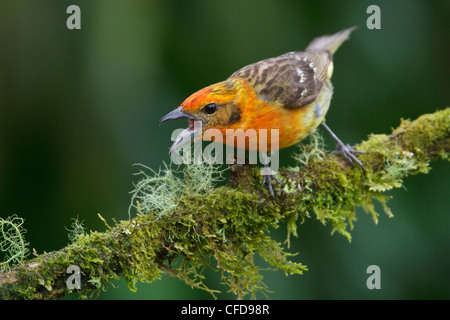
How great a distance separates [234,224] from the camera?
2787 millimetres

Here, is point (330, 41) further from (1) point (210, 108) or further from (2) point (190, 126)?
(2) point (190, 126)

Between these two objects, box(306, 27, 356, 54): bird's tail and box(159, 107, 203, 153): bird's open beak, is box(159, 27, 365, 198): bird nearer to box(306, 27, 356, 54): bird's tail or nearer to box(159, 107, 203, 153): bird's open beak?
box(159, 107, 203, 153): bird's open beak

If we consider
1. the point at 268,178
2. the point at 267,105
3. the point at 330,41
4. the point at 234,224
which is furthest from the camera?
the point at 330,41

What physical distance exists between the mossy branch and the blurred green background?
64 cm

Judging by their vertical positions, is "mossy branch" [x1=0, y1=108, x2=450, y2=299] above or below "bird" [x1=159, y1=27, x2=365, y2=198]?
below

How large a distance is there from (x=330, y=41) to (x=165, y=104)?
157 cm

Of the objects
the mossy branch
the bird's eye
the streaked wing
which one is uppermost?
the streaked wing

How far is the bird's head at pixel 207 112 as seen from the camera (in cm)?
298

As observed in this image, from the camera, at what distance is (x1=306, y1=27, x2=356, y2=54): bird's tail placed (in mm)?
4320

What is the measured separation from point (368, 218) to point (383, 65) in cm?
135

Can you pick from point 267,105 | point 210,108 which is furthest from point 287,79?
point 210,108

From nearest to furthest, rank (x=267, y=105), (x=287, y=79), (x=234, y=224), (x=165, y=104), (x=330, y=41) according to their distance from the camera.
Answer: (x=234, y=224) → (x=267, y=105) → (x=287, y=79) → (x=165, y=104) → (x=330, y=41)

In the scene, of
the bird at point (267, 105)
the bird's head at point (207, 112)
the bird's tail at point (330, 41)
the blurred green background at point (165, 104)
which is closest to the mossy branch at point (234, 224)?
the bird at point (267, 105)

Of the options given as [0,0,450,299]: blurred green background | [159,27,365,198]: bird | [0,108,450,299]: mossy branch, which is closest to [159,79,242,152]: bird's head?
[159,27,365,198]: bird
